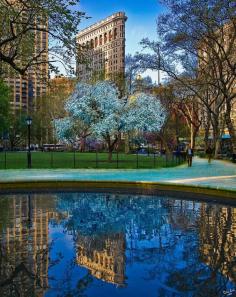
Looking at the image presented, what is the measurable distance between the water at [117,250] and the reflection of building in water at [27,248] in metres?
0.01

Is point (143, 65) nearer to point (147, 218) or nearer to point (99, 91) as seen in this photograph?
point (99, 91)

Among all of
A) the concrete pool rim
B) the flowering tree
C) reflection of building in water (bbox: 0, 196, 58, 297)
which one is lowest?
reflection of building in water (bbox: 0, 196, 58, 297)

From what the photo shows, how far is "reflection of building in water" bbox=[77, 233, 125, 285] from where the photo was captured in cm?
705

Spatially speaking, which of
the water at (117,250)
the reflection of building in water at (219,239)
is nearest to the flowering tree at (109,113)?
the water at (117,250)

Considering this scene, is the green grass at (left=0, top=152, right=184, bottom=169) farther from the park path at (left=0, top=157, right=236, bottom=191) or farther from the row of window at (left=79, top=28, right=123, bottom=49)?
the row of window at (left=79, top=28, right=123, bottom=49)

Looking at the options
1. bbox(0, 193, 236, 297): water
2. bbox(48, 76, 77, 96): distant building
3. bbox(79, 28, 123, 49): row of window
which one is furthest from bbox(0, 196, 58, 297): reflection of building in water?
bbox(79, 28, 123, 49): row of window

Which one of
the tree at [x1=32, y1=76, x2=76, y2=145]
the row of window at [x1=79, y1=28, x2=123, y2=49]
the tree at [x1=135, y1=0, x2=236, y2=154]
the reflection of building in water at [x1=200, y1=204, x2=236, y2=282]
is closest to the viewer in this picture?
the reflection of building in water at [x1=200, y1=204, x2=236, y2=282]

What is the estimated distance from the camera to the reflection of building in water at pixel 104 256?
7.05m

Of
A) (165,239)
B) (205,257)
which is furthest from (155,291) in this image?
(165,239)

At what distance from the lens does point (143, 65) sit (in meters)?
33.8

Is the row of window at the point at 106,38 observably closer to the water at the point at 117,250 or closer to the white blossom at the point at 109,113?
the white blossom at the point at 109,113

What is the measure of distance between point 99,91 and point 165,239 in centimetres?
3099

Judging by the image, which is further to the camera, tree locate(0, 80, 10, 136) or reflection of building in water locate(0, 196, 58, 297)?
tree locate(0, 80, 10, 136)

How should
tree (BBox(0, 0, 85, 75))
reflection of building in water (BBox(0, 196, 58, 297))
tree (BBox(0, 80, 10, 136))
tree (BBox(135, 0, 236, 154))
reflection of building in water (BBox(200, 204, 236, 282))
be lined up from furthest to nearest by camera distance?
tree (BBox(0, 80, 10, 136)), tree (BBox(135, 0, 236, 154)), tree (BBox(0, 0, 85, 75)), reflection of building in water (BBox(200, 204, 236, 282)), reflection of building in water (BBox(0, 196, 58, 297))
